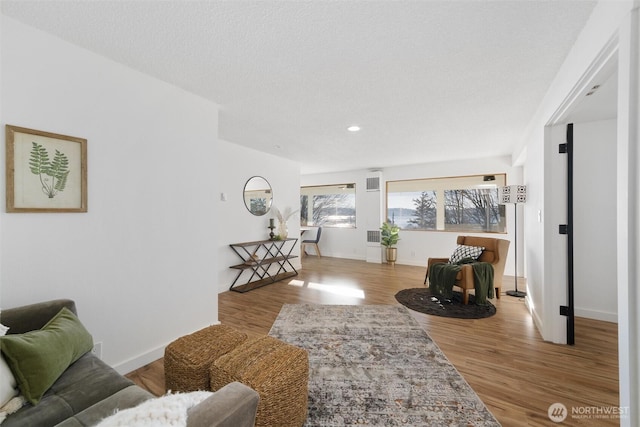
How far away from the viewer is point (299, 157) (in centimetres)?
543

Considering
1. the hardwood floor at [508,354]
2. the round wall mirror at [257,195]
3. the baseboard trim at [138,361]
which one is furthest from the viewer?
the round wall mirror at [257,195]

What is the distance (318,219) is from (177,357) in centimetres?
654

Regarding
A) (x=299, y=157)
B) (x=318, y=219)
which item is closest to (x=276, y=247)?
(x=299, y=157)

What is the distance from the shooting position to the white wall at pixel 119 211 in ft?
5.37

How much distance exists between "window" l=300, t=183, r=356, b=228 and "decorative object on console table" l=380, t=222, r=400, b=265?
1.06 metres

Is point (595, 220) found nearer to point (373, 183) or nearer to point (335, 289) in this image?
point (335, 289)

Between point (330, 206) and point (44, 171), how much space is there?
6511 millimetres

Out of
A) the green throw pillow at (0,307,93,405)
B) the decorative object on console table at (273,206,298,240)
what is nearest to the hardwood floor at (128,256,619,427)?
the green throw pillow at (0,307,93,405)

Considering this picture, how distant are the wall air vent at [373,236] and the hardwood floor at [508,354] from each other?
252cm

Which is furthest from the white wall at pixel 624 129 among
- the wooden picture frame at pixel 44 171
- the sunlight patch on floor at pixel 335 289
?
the wooden picture frame at pixel 44 171

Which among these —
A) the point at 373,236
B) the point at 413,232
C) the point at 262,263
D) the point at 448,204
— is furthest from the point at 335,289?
the point at 448,204

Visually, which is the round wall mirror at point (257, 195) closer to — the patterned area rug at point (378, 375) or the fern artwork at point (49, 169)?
the patterned area rug at point (378, 375)

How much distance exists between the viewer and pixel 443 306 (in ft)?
11.5

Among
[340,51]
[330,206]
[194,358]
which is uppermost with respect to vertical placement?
[340,51]
